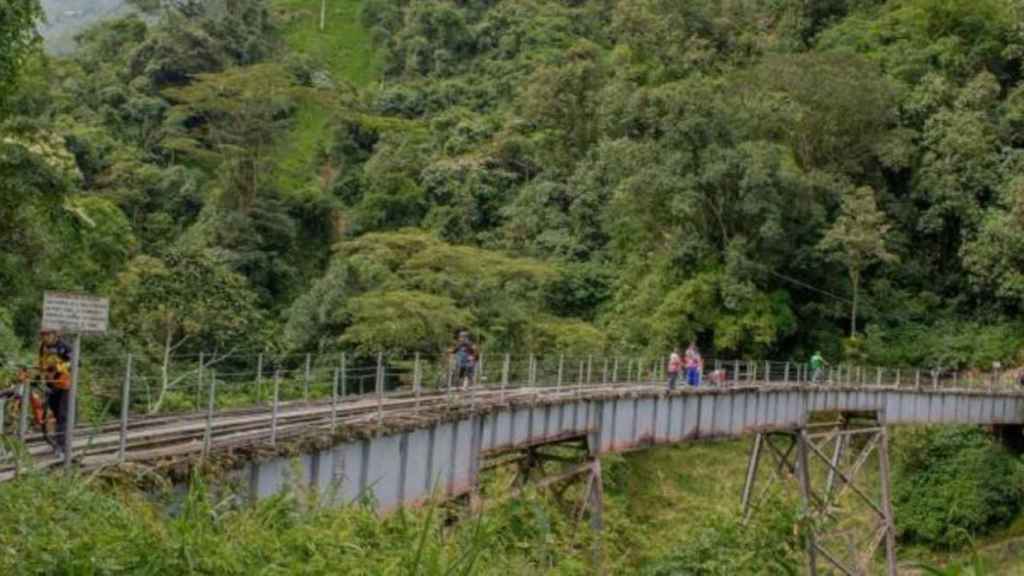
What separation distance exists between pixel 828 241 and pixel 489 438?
29491 mm

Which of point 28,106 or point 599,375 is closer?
point 28,106

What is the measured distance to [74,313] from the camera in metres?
9.52

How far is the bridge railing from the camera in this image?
13.2m

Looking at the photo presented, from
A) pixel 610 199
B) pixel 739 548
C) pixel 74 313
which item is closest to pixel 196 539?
pixel 74 313

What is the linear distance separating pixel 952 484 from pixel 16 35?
36.5m

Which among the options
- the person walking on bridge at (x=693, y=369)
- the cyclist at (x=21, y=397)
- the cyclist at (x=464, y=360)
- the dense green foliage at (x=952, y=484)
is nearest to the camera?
the cyclist at (x=21, y=397)

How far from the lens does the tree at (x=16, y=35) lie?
48.3 feet

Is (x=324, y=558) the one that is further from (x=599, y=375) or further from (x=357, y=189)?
(x=357, y=189)

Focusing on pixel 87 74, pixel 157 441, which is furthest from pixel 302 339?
pixel 87 74

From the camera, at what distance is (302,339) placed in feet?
141

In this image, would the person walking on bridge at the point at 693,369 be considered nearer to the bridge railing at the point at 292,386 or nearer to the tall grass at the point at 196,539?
the bridge railing at the point at 292,386

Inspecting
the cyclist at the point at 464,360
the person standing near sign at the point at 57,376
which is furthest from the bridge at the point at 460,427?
the person standing near sign at the point at 57,376

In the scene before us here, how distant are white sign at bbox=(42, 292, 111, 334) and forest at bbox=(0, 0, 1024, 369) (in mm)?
14526

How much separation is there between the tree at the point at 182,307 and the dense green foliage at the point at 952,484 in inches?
942
